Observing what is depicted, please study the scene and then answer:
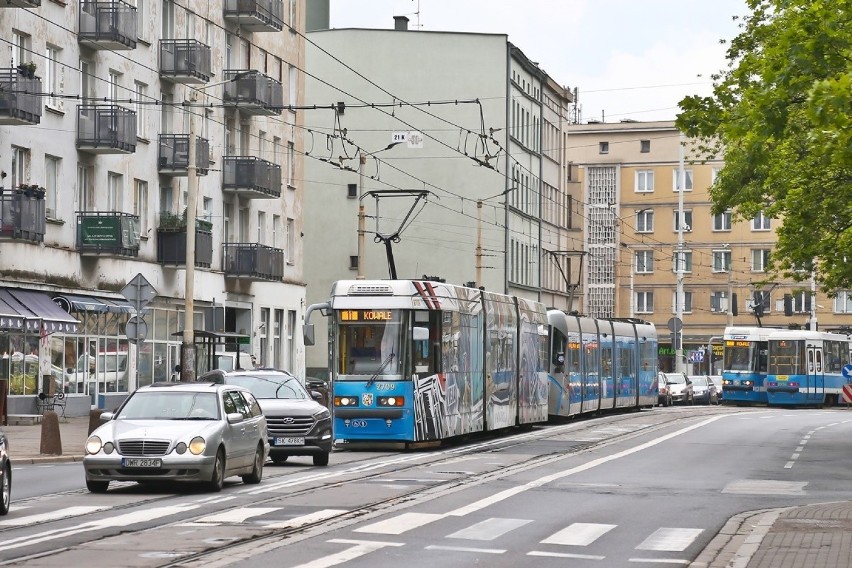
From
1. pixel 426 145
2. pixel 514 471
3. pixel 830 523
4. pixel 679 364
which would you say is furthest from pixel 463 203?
pixel 830 523

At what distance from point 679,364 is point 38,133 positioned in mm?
44425

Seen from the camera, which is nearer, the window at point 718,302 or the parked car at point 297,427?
the parked car at point 297,427

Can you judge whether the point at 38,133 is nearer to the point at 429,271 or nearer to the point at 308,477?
the point at 308,477

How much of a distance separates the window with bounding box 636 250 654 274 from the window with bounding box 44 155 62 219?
78.0 m

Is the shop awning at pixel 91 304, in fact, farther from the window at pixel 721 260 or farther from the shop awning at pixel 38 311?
the window at pixel 721 260

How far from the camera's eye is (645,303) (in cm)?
11944

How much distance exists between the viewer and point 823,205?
36.2 m

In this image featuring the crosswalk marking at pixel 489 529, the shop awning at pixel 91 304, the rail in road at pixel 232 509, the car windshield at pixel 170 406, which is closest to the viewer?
the rail in road at pixel 232 509

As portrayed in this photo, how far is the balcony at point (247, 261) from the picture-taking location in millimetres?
58156

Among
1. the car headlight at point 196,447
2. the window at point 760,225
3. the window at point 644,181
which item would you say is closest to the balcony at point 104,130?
the car headlight at point 196,447

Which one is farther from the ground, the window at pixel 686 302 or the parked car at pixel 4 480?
the window at pixel 686 302

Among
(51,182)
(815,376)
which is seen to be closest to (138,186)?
(51,182)

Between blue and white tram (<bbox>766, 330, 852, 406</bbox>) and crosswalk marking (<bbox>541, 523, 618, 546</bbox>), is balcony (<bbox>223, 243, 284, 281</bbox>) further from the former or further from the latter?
crosswalk marking (<bbox>541, 523, 618, 546</bbox>)

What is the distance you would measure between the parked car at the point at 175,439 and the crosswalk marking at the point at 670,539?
618 cm
